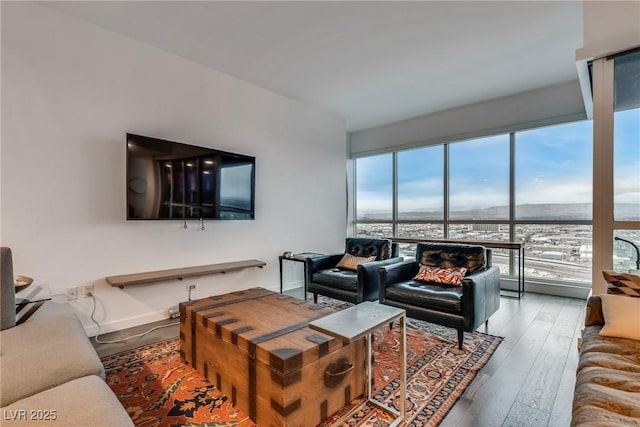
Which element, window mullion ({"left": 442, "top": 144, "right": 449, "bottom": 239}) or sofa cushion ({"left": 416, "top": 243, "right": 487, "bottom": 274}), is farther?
window mullion ({"left": 442, "top": 144, "right": 449, "bottom": 239})

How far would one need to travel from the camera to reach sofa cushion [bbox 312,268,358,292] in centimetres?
324

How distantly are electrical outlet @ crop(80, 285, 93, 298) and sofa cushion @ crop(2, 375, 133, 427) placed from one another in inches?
71.4

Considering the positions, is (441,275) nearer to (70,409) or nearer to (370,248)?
(370,248)

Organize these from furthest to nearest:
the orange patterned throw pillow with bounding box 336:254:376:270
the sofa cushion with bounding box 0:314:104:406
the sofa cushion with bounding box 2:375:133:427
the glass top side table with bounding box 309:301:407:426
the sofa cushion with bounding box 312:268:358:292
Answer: the orange patterned throw pillow with bounding box 336:254:376:270 < the sofa cushion with bounding box 312:268:358:292 < the glass top side table with bounding box 309:301:407:426 < the sofa cushion with bounding box 0:314:104:406 < the sofa cushion with bounding box 2:375:133:427

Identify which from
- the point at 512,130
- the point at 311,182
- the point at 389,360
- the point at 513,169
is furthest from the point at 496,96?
the point at 389,360

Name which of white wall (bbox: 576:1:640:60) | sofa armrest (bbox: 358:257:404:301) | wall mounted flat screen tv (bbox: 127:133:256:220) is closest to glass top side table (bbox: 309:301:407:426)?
sofa armrest (bbox: 358:257:404:301)

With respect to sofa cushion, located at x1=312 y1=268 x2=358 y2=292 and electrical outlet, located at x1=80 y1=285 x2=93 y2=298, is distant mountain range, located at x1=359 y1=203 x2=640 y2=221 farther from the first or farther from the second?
electrical outlet, located at x1=80 y1=285 x2=93 y2=298

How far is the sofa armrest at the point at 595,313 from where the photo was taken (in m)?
1.91

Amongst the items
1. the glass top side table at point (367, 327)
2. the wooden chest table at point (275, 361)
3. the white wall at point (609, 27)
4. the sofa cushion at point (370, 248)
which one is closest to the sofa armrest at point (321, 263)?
the sofa cushion at point (370, 248)

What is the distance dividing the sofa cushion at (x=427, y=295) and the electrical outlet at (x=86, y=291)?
2.74m

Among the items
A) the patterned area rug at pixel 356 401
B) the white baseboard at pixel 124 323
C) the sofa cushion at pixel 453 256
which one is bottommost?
the patterned area rug at pixel 356 401

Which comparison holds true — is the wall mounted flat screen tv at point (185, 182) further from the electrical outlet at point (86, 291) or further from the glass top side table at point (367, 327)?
the glass top side table at point (367, 327)

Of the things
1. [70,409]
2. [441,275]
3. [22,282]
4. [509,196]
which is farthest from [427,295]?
[22,282]

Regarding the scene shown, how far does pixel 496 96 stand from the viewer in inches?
172
